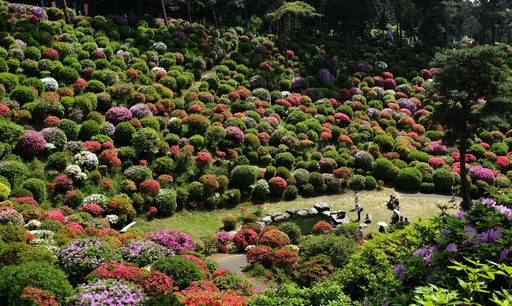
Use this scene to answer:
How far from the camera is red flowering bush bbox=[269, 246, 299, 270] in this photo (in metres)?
16.8

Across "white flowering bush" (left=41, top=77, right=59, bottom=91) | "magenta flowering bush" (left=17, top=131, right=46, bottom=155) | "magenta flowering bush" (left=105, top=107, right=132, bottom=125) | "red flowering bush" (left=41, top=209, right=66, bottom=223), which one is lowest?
"red flowering bush" (left=41, top=209, right=66, bottom=223)

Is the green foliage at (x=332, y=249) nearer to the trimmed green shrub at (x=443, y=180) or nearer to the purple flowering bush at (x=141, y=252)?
the purple flowering bush at (x=141, y=252)

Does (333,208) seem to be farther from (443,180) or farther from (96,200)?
(96,200)

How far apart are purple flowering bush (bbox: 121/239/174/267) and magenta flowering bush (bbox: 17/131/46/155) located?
11.7m

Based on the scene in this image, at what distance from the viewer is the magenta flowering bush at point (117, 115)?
27.8m

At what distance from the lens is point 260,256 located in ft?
57.5

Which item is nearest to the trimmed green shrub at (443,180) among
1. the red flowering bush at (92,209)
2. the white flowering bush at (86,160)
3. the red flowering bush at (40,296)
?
the red flowering bush at (92,209)

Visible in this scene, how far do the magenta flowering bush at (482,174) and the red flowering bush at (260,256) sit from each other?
711 inches

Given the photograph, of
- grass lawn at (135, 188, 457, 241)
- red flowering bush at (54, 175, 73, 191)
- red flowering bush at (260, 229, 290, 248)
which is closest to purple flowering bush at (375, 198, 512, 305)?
red flowering bush at (260, 229, 290, 248)

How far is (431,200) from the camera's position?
27250 millimetres

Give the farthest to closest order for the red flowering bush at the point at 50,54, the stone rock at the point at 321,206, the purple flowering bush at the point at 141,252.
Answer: the red flowering bush at the point at 50,54, the stone rock at the point at 321,206, the purple flowering bush at the point at 141,252

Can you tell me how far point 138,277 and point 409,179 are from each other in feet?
70.9

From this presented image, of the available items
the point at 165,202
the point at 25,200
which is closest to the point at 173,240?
the point at 165,202

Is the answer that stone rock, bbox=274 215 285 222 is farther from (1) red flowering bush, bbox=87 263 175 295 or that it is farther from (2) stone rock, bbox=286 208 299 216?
(1) red flowering bush, bbox=87 263 175 295
